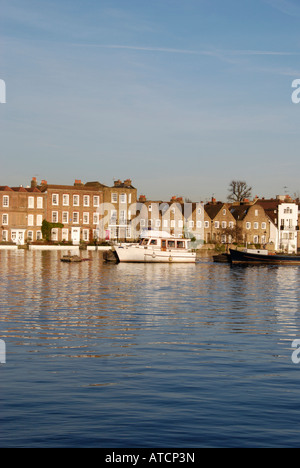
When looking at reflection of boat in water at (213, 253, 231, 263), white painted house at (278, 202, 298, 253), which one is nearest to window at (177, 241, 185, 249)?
reflection of boat in water at (213, 253, 231, 263)

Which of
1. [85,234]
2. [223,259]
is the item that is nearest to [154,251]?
[223,259]

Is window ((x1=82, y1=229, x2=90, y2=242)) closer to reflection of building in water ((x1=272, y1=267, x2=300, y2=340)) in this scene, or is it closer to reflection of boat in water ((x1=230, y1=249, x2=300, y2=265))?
reflection of boat in water ((x1=230, y1=249, x2=300, y2=265))

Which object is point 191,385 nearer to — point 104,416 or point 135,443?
point 104,416

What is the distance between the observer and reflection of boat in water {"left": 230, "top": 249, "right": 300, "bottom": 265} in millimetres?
79500

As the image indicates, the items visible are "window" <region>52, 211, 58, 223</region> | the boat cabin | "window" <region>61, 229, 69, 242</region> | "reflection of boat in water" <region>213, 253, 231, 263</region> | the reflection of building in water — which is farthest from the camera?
"window" <region>61, 229, 69, 242</region>

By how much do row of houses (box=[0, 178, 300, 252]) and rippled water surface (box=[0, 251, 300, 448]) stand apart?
6915 cm

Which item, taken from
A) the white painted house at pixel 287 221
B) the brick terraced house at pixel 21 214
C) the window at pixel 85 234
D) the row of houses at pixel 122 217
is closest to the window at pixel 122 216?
the row of houses at pixel 122 217

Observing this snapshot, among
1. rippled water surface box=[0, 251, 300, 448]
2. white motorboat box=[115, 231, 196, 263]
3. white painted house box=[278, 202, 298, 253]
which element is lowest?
rippled water surface box=[0, 251, 300, 448]

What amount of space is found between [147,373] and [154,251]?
52.9 meters

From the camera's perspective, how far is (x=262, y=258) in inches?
3155

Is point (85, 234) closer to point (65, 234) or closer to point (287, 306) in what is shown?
point (65, 234)

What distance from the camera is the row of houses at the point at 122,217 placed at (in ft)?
332

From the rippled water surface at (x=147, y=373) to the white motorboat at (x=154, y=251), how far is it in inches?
1410

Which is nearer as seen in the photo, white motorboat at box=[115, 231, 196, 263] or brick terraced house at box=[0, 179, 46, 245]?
white motorboat at box=[115, 231, 196, 263]
